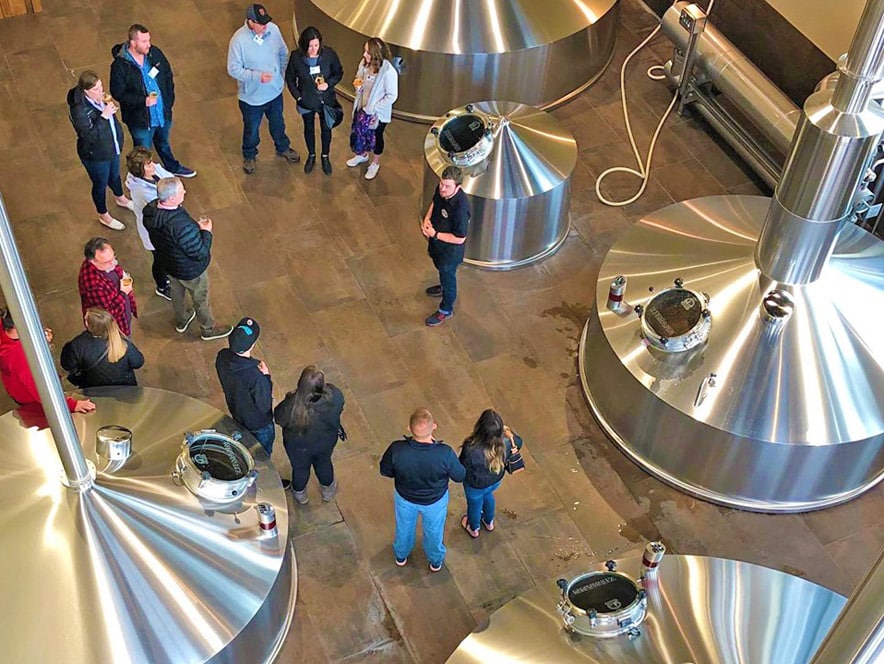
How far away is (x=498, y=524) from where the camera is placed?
644 cm

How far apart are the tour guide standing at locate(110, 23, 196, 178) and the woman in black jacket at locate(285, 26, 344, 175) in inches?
35.3

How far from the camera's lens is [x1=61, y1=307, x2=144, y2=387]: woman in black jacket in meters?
5.82

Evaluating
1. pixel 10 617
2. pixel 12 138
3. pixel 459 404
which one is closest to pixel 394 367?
pixel 459 404

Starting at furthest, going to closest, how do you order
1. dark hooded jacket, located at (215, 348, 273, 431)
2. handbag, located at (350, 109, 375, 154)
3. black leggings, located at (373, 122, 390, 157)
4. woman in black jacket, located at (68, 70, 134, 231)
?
black leggings, located at (373, 122, 390, 157), handbag, located at (350, 109, 375, 154), woman in black jacket, located at (68, 70, 134, 231), dark hooded jacket, located at (215, 348, 273, 431)

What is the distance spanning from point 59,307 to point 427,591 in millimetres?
3265

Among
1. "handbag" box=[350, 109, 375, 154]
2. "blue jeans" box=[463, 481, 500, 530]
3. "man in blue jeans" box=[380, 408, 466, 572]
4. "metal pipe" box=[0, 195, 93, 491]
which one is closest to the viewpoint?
"metal pipe" box=[0, 195, 93, 491]

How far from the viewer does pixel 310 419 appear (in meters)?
5.73

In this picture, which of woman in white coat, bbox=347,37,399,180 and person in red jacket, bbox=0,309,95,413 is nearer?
person in red jacket, bbox=0,309,95,413

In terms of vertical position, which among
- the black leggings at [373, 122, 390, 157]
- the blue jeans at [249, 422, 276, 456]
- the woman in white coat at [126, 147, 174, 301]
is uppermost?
the woman in white coat at [126, 147, 174, 301]

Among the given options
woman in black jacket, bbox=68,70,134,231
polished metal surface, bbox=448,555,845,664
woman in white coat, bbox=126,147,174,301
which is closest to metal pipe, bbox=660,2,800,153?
polished metal surface, bbox=448,555,845,664

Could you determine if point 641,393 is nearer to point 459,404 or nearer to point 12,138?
point 459,404

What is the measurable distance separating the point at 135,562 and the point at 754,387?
359 centimetres

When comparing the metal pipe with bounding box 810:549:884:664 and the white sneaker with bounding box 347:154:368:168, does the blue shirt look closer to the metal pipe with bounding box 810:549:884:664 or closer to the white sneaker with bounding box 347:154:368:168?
the white sneaker with bounding box 347:154:368:168

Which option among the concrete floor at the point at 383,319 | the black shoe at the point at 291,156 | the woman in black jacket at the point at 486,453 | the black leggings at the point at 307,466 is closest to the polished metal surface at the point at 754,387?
the concrete floor at the point at 383,319
